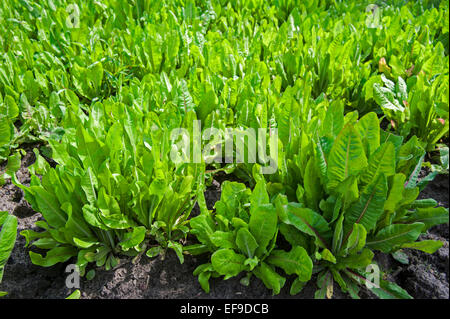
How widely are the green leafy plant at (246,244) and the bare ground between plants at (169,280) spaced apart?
56 millimetres

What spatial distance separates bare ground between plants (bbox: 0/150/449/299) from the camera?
1.62 metres

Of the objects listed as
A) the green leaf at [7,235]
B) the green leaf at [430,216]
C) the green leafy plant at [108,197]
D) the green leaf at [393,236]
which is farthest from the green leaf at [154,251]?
the green leaf at [430,216]

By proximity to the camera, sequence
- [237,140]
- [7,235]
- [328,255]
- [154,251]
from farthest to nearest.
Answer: [237,140]
[154,251]
[7,235]
[328,255]

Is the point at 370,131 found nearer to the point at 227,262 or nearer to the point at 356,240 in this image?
the point at 356,240

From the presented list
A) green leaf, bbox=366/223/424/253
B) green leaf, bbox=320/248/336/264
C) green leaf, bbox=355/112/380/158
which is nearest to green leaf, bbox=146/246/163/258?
green leaf, bbox=320/248/336/264

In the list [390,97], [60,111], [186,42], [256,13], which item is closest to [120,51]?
[186,42]

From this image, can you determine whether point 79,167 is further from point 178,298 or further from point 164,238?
point 178,298

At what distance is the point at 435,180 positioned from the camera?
211 cm

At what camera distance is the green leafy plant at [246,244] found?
5.07 ft

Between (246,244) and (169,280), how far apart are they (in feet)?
1.29

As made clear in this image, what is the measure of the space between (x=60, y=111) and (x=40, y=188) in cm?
96

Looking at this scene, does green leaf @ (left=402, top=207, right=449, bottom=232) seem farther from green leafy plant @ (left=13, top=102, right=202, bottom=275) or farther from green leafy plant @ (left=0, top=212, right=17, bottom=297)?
green leafy plant @ (left=0, top=212, right=17, bottom=297)

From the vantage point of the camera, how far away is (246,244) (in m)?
1.58

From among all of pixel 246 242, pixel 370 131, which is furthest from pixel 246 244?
pixel 370 131
